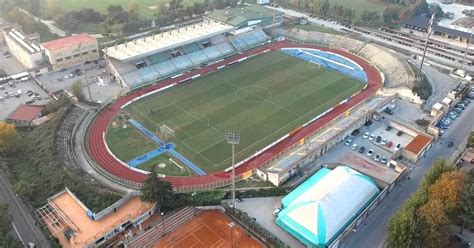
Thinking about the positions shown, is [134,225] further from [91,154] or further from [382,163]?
[382,163]

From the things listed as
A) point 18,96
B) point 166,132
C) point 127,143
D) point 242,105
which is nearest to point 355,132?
point 242,105

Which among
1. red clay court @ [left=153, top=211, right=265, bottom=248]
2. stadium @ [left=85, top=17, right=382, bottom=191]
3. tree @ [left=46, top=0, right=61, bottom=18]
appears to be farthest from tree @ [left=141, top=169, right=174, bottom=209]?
tree @ [left=46, top=0, right=61, bottom=18]

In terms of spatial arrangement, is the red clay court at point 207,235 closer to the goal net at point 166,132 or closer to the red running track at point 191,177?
the red running track at point 191,177

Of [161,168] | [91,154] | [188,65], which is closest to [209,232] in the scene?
[161,168]

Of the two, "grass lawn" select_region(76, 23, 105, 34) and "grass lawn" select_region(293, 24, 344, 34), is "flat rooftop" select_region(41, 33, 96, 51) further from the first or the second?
"grass lawn" select_region(293, 24, 344, 34)

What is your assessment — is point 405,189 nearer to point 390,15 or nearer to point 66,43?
point 390,15

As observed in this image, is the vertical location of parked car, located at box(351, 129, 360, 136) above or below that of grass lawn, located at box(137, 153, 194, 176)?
above
